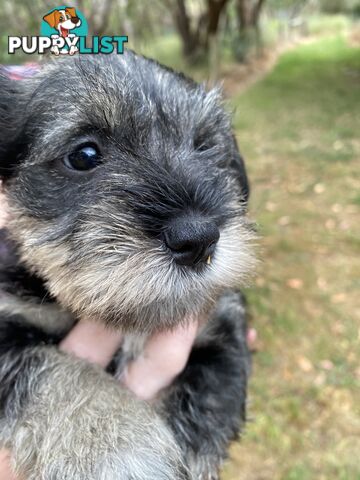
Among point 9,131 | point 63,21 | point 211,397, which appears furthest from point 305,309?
point 9,131

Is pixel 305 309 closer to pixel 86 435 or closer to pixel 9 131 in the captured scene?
pixel 86 435

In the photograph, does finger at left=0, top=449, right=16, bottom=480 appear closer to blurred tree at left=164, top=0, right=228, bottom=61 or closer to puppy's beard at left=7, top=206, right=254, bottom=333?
puppy's beard at left=7, top=206, right=254, bottom=333

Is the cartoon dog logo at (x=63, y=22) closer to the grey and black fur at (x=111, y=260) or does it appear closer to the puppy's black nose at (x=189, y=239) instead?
the grey and black fur at (x=111, y=260)

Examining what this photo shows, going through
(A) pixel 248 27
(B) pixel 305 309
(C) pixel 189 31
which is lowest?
(B) pixel 305 309

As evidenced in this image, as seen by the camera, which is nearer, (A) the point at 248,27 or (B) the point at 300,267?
(B) the point at 300,267

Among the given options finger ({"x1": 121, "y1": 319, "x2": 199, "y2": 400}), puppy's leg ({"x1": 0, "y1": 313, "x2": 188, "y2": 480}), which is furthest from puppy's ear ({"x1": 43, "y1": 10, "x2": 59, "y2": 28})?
finger ({"x1": 121, "y1": 319, "x2": 199, "y2": 400})

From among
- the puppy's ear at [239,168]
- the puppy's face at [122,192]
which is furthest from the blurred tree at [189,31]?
the puppy's face at [122,192]

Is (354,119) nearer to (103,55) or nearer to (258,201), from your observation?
(258,201)

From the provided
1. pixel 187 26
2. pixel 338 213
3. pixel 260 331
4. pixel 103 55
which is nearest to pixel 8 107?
pixel 103 55
